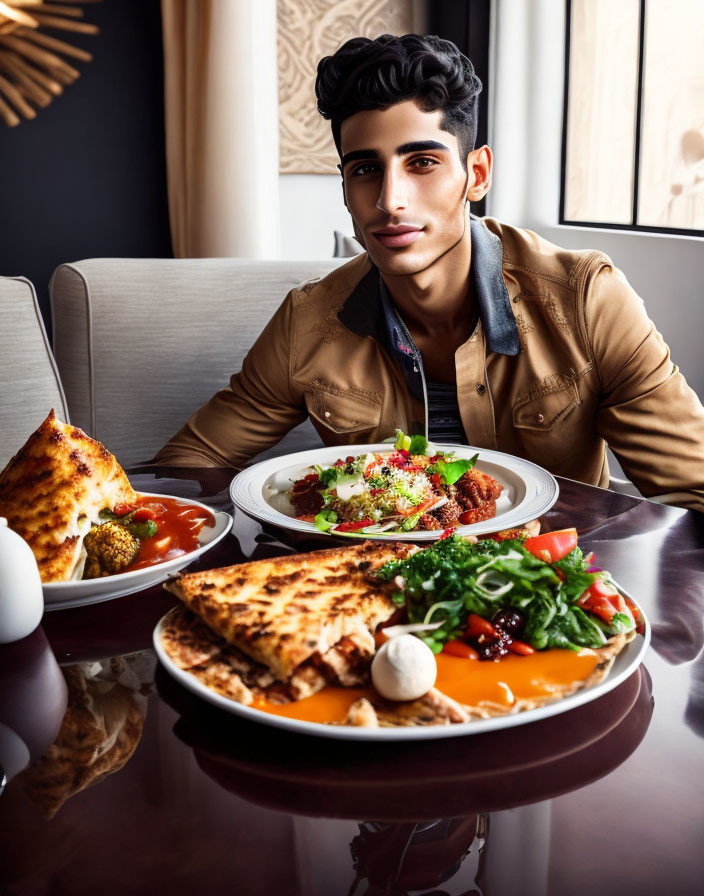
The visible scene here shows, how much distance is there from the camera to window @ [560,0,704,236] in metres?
3.81

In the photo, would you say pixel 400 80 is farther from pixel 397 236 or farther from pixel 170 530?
pixel 170 530


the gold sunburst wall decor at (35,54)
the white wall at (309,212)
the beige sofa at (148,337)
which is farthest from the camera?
the white wall at (309,212)

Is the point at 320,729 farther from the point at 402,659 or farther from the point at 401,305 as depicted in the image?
the point at 401,305

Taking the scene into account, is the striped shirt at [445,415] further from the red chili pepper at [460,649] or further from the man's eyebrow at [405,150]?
the red chili pepper at [460,649]

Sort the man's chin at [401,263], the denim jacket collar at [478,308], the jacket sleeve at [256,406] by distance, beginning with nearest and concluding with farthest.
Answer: the man's chin at [401,263]
the denim jacket collar at [478,308]
the jacket sleeve at [256,406]

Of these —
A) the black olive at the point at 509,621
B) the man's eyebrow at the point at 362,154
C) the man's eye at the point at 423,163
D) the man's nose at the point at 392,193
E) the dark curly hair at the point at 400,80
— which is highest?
the dark curly hair at the point at 400,80

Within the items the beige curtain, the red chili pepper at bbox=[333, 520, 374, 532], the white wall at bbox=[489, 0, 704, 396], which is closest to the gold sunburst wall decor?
the beige curtain

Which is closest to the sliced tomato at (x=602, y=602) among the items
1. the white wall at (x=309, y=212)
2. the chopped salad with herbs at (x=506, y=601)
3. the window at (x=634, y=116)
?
the chopped salad with herbs at (x=506, y=601)

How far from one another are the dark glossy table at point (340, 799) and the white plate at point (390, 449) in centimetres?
35

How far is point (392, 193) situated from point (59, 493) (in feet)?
3.46

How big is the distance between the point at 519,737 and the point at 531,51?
14.7ft

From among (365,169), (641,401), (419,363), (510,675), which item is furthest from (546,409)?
(510,675)

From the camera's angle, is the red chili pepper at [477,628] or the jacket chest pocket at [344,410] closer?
the red chili pepper at [477,628]

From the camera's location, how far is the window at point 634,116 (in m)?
3.81
